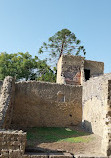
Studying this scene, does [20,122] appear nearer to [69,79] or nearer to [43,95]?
[43,95]

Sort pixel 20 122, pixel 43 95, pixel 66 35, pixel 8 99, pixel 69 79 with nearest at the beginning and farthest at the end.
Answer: pixel 8 99, pixel 20 122, pixel 43 95, pixel 69 79, pixel 66 35

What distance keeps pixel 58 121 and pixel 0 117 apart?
221 inches

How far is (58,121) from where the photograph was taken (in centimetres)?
1300

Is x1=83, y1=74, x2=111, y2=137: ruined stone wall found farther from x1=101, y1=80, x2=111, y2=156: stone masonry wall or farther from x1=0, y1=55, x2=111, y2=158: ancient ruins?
x1=101, y1=80, x2=111, y2=156: stone masonry wall

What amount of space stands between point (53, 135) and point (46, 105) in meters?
3.06

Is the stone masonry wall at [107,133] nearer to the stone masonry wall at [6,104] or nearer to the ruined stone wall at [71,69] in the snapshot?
the stone masonry wall at [6,104]

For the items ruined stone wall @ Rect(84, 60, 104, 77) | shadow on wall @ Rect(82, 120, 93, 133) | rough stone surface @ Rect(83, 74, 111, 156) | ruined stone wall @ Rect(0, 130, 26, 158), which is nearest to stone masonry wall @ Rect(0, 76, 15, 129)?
ruined stone wall @ Rect(0, 130, 26, 158)

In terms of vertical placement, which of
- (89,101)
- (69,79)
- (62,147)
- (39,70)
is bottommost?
(62,147)

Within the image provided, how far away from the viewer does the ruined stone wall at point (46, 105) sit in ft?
40.9

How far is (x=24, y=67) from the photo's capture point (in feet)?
80.2

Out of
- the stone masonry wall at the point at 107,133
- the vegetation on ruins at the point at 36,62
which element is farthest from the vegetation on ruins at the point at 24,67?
the stone masonry wall at the point at 107,133

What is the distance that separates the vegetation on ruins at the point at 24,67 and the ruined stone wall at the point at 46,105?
1086 cm

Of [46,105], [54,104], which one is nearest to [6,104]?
[46,105]

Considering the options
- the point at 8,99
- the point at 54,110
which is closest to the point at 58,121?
the point at 54,110
